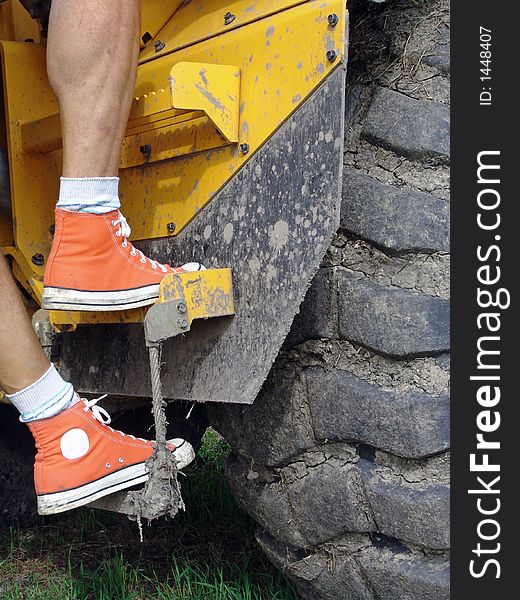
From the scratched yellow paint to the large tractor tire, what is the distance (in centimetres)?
18

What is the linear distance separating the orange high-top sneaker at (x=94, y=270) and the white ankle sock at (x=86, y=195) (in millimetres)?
11

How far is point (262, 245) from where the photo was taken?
1.56m

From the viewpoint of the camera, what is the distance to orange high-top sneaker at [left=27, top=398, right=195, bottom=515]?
5.25 ft

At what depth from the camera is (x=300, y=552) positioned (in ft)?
5.60

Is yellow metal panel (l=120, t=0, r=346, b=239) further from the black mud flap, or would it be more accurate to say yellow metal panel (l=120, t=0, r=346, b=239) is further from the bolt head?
the bolt head

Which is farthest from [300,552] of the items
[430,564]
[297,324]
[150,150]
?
[150,150]

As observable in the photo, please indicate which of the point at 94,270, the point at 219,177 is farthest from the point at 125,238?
the point at 219,177

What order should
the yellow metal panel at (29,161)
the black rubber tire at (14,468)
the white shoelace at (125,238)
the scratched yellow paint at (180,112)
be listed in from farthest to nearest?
the black rubber tire at (14,468) < the yellow metal panel at (29,161) < the white shoelace at (125,238) < the scratched yellow paint at (180,112)

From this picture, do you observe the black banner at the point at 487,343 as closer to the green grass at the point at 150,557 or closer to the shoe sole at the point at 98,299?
the shoe sole at the point at 98,299

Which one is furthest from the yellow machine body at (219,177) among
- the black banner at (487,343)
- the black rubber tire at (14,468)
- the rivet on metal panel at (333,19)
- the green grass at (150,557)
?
the black rubber tire at (14,468)

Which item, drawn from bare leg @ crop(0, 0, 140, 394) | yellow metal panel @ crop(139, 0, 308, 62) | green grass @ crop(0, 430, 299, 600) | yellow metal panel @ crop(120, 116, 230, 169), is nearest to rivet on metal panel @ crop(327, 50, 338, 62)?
yellow metal panel @ crop(139, 0, 308, 62)

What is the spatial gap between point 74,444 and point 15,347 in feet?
0.66

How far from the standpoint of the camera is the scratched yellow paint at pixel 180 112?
5.00 ft

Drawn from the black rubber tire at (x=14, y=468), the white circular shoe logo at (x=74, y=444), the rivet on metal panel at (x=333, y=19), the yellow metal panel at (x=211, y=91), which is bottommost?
the black rubber tire at (x=14, y=468)
